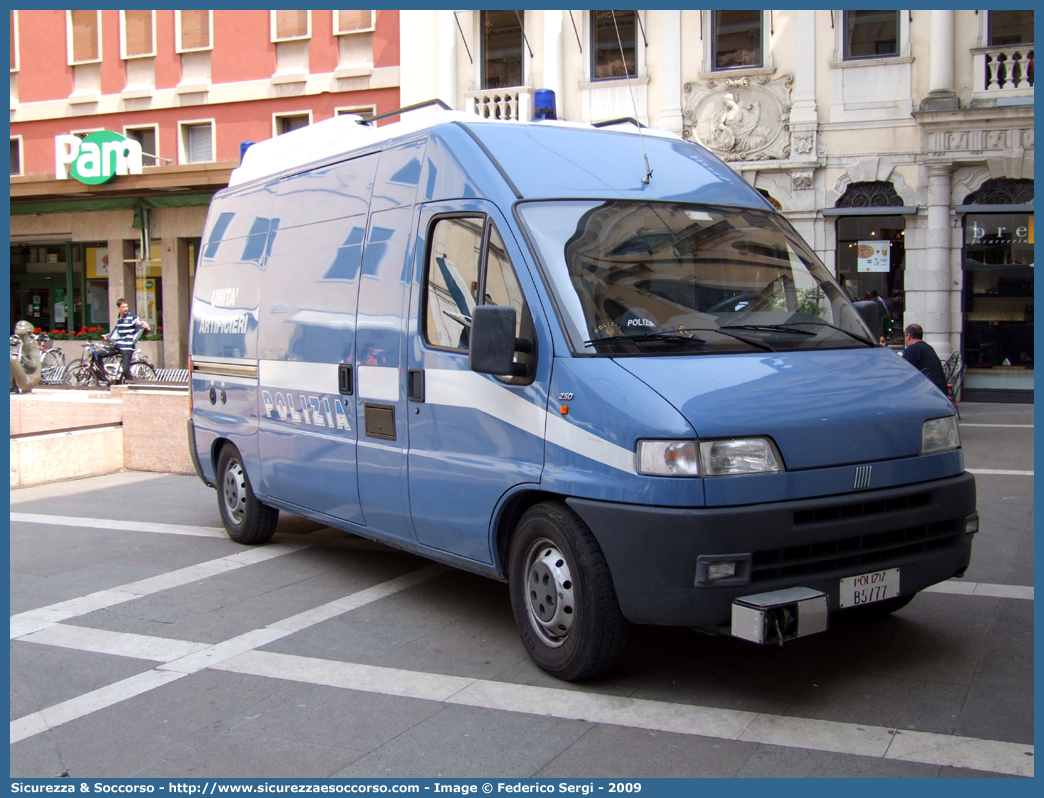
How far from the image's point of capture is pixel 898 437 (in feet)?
15.0

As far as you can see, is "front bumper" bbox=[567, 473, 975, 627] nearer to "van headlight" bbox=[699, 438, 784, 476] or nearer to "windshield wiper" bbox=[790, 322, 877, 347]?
"van headlight" bbox=[699, 438, 784, 476]

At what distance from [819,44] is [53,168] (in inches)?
772

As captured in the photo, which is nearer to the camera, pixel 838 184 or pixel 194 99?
pixel 838 184

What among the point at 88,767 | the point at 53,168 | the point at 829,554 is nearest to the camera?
the point at 88,767

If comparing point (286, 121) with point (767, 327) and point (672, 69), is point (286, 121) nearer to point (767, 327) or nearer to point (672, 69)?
point (672, 69)

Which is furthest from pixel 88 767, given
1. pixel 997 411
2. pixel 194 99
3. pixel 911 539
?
pixel 194 99

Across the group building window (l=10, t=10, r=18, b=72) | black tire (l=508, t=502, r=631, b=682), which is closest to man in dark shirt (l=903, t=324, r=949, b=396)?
black tire (l=508, t=502, r=631, b=682)

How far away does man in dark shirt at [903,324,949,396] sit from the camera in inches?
444

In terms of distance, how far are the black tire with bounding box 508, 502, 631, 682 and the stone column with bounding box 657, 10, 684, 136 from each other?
16.6m

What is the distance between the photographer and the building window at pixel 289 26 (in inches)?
977

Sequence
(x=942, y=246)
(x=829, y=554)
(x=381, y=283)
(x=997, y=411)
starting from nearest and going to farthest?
(x=829, y=554) → (x=381, y=283) → (x=997, y=411) → (x=942, y=246)

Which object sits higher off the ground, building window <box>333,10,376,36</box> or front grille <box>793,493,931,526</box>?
building window <box>333,10,376,36</box>

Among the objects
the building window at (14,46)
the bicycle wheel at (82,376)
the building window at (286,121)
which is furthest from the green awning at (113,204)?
the bicycle wheel at (82,376)

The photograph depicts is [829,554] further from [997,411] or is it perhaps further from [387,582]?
[997,411]
